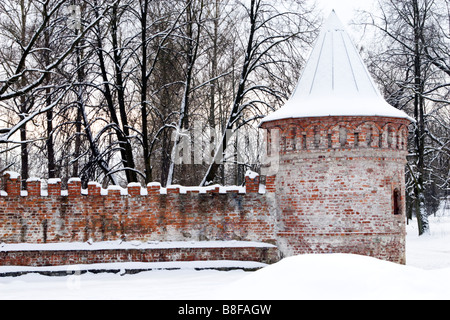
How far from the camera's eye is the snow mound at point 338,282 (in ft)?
24.3

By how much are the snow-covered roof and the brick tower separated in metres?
0.02

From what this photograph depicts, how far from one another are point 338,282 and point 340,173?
15.7ft

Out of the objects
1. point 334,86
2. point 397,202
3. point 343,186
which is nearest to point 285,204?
point 343,186

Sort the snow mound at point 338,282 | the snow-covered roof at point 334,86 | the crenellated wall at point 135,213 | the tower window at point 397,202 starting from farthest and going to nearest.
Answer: the tower window at point 397,202 < the crenellated wall at point 135,213 < the snow-covered roof at point 334,86 < the snow mound at point 338,282

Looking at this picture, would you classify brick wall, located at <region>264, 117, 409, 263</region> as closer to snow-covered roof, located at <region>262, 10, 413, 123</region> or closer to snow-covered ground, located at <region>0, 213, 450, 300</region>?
snow-covered roof, located at <region>262, 10, 413, 123</region>

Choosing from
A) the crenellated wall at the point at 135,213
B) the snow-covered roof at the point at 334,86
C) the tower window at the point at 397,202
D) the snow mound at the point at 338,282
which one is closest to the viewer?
the snow mound at the point at 338,282

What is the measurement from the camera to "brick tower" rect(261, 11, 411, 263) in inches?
479

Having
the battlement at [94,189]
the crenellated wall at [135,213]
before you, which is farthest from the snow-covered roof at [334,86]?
the crenellated wall at [135,213]

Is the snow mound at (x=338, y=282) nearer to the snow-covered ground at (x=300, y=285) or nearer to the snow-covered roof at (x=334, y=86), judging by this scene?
the snow-covered ground at (x=300, y=285)

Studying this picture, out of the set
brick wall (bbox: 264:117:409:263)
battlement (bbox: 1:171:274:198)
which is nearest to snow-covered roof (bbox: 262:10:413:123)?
brick wall (bbox: 264:117:409:263)

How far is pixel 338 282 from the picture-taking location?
765cm

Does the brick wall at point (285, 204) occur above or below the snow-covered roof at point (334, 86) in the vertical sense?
below

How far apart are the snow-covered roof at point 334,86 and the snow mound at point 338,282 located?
4373 millimetres

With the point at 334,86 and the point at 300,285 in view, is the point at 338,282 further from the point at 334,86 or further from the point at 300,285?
the point at 334,86
